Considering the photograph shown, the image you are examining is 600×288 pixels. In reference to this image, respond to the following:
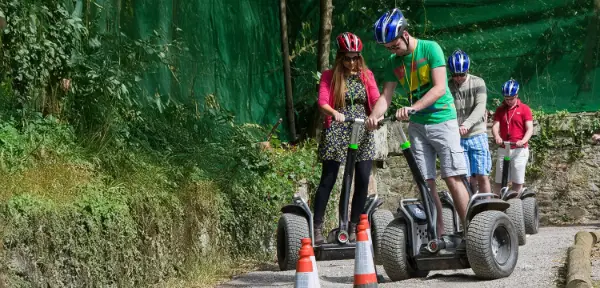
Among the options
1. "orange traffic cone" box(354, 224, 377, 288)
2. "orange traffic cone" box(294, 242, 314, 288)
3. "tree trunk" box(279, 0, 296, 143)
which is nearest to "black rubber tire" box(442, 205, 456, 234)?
"orange traffic cone" box(354, 224, 377, 288)

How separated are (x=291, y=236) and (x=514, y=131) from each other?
401cm

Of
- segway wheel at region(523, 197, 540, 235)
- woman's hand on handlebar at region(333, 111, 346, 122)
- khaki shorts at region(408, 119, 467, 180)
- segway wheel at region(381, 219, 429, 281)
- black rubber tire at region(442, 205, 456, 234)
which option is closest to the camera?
segway wheel at region(381, 219, 429, 281)

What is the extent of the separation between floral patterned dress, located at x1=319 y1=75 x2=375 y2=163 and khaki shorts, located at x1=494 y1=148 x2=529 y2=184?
3.28 m

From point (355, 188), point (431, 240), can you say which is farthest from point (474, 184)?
point (431, 240)

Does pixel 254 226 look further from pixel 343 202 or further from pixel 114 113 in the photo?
pixel 114 113

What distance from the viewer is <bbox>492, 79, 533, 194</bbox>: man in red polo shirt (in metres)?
11.3

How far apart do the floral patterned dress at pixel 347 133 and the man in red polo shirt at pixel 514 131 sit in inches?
125

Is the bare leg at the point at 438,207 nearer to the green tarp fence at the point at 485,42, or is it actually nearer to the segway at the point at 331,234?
the segway at the point at 331,234

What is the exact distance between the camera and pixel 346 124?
27.9ft

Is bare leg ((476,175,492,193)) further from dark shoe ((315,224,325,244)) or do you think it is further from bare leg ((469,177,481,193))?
dark shoe ((315,224,325,244))

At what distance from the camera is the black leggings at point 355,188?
8.37 m

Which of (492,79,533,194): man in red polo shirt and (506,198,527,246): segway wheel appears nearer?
(506,198,527,246): segway wheel

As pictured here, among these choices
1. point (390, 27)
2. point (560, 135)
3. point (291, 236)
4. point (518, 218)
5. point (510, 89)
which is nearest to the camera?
point (390, 27)

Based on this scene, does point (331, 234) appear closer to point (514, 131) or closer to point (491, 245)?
point (491, 245)
